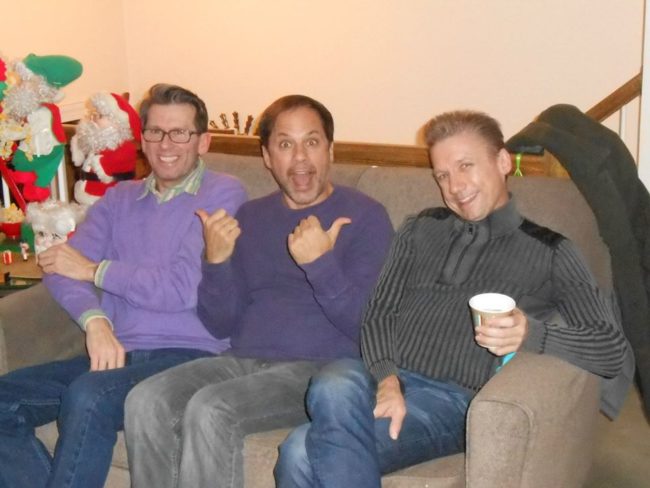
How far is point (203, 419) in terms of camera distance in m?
1.89

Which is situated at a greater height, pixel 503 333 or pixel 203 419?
pixel 503 333

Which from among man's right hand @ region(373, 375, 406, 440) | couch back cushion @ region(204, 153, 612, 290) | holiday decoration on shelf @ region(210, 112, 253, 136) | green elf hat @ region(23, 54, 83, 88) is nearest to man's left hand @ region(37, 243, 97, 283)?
couch back cushion @ region(204, 153, 612, 290)

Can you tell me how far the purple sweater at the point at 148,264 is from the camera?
225 cm

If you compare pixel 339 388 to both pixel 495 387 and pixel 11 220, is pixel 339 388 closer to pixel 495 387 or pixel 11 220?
pixel 495 387

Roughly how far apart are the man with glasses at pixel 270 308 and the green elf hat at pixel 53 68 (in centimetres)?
98

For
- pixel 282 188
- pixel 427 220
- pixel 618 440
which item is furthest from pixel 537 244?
pixel 618 440

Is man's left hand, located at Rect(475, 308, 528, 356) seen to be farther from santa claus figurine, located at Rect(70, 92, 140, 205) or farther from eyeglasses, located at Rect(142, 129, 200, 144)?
santa claus figurine, located at Rect(70, 92, 140, 205)

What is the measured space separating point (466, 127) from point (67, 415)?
45.8 inches

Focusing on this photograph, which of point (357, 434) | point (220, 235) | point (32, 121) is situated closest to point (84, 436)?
point (220, 235)

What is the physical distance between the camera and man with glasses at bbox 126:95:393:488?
192 cm

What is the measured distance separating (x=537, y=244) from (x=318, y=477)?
73 cm

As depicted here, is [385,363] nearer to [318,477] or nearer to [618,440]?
[318,477]

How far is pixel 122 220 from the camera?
2.43m

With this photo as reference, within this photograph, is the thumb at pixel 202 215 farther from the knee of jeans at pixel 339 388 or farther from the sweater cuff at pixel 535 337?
the sweater cuff at pixel 535 337
